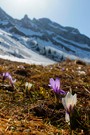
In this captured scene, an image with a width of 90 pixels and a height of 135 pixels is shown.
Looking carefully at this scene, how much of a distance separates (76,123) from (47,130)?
324 mm

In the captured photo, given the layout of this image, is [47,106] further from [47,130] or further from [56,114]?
[47,130]

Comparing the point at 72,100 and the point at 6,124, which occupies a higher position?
the point at 72,100

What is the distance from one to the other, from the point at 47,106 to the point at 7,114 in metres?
0.61

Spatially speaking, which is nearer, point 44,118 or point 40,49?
point 44,118

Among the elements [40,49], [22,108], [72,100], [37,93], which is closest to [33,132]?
[72,100]

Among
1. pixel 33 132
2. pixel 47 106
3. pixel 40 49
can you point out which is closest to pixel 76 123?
pixel 33 132

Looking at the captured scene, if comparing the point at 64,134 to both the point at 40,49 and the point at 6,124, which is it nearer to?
the point at 6,124

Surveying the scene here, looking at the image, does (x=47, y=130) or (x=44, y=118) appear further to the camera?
(x=44, y=118)

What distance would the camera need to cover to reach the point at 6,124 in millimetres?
2641

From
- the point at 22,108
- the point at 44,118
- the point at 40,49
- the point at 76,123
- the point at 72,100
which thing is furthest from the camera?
the point at 40,49

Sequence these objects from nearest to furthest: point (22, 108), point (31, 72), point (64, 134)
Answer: point (64, 134)
point (22, 108)
point (31, 72)

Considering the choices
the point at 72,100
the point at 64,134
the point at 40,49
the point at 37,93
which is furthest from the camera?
the point at 40,49

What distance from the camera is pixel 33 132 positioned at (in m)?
2.45

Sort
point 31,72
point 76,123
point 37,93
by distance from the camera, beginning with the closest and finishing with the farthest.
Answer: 1. point 76,123
2. point 37,93
3. point 31,72
